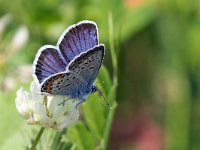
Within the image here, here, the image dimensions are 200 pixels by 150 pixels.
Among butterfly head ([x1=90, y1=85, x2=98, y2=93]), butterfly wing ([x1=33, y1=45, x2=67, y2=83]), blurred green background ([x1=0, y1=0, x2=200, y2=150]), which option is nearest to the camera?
butterfly wing ([x1=33, y1=45, x2=67, y2=83])

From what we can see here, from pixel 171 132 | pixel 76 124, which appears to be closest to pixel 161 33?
pixel 171 132

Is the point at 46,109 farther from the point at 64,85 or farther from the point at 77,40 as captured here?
the point at 77,40

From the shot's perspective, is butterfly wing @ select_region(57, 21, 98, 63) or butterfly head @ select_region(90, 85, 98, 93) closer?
butterfly wing @ select_region(57, 21, 98, 63)

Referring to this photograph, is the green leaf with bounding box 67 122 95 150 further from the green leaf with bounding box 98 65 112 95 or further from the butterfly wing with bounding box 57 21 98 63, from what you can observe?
the butterfly wing with bounding box 57 21 98 63

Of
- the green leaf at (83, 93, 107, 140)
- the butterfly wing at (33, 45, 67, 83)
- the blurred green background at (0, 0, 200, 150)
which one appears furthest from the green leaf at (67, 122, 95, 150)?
the blurred green background at (0, 0, 200, 150)

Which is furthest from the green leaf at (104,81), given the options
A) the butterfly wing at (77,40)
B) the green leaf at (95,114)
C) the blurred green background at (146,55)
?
the blurred green background at (146,55)

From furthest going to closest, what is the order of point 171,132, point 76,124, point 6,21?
point 171,132 < point 6,21 < point 76,124

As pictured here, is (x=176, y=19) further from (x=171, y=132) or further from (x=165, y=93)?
(x=171, y=132)
